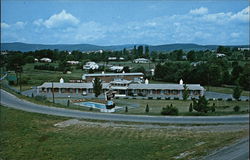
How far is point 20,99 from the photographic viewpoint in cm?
1517

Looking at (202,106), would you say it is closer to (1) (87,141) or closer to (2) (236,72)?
(1) (87,141)

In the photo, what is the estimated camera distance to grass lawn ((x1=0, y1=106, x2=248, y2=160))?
5477 mm

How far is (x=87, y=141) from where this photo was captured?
24.0 feet

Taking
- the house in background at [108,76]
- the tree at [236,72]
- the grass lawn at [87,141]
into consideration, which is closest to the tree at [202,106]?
the grass lawn at [87,141]

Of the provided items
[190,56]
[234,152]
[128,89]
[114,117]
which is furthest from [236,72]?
[190,56]

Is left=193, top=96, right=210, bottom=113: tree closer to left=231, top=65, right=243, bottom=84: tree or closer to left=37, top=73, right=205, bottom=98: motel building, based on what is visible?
left=231, top=65, right=243, bottom=84: tree

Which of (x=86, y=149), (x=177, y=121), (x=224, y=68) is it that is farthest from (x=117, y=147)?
(x=224, y=68)

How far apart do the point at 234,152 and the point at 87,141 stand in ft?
16.8

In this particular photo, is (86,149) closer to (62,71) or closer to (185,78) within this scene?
(185,78)

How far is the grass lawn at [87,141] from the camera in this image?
5477 millimetres

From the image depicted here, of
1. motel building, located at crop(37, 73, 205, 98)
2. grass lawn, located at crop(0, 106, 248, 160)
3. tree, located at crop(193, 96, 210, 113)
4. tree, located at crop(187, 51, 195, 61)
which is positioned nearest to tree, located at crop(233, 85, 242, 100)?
motel building, located at crop(37, 73, 205, 98)

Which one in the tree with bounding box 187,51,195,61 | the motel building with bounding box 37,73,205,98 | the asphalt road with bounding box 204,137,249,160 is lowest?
the motel building with bounding box 37,73,205,98

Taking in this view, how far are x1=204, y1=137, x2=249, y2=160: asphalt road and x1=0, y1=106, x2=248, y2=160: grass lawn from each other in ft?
2.27

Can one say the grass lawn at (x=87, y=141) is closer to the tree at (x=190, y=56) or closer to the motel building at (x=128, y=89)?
the motel building at (x=128, y=89)
